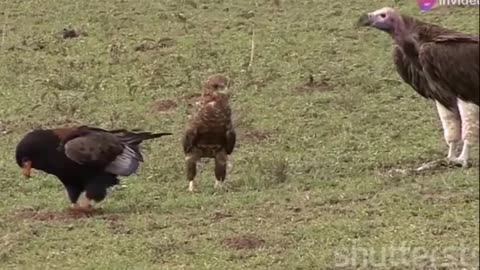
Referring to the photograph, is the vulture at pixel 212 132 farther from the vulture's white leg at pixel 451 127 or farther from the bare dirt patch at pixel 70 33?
the bare dirt patch at pixel 70 33

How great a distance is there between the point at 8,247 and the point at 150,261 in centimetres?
102

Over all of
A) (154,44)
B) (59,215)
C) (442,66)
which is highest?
(442,66)

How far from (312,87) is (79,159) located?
4.46 metres

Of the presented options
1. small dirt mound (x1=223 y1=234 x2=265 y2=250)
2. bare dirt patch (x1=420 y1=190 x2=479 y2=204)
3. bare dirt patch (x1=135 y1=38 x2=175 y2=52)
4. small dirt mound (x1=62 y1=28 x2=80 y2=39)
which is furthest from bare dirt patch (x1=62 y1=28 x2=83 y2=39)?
small dirt mound (x1=223 y1=234 x2=265 y2=250)

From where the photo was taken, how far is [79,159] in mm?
7738

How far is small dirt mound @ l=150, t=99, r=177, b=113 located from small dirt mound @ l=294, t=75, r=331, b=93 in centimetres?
128

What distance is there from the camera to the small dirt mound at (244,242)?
6.66 metres

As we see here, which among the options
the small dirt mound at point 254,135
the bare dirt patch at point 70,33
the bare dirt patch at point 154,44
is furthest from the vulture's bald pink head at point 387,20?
the bare dirt patch at point 70,33

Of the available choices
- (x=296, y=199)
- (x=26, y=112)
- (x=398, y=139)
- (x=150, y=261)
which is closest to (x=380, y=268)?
(x=150, y=261)

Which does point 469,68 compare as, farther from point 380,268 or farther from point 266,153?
point 266,153

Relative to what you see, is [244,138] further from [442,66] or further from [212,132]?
[442,66]

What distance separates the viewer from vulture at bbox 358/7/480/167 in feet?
23.3

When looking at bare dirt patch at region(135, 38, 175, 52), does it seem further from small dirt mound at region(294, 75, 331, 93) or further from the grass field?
small dirt mound at region(294, 75, 331, 93)

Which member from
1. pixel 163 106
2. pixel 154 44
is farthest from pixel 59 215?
pixel 154 44
